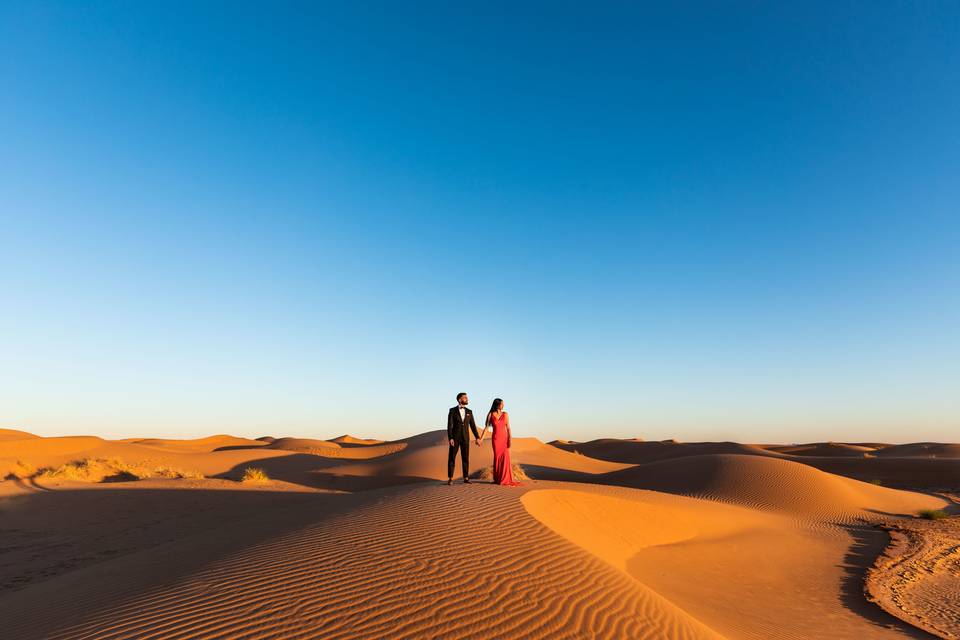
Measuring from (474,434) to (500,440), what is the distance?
1105mm

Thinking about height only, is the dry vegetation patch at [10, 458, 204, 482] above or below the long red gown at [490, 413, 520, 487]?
below

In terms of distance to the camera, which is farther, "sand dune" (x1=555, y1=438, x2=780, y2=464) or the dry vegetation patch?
"sand dune" (x1=555, y1=438, x2=780, y2=464)

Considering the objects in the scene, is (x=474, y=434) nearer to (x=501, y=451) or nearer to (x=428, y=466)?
(x=501, y=451)

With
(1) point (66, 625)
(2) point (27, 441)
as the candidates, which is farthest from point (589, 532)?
(2) point (27, 441)

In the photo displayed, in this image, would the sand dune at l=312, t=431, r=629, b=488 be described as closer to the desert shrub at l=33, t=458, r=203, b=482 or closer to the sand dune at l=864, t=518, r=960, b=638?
the desert shrub at l=33, t=458, r=203, b=482

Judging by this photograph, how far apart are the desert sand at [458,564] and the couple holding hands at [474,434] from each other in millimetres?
651

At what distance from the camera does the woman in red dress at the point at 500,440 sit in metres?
10.5

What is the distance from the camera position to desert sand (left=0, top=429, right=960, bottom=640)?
16.6ft

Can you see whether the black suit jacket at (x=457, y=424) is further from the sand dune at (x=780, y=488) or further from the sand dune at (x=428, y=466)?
the sand dune at (x=428, y=466)

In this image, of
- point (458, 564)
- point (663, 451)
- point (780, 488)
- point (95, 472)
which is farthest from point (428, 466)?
point (663, 451)

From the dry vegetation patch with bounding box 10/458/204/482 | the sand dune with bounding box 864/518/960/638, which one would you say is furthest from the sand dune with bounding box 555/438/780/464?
the dry vegetation patch with bounding box 10/458/204/482

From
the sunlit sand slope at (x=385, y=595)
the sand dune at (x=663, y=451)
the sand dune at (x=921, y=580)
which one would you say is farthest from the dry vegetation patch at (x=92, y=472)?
the sand dune at (x=663, y=451)

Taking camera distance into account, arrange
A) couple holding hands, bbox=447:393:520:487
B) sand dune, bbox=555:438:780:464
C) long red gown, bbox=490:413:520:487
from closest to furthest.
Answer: couple holding hands, bbox=447:393:520:487
long red gown, bbox=490:413:520:487
sand dune, bbox=555:438:780:464

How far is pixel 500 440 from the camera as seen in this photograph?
35.9 ft
